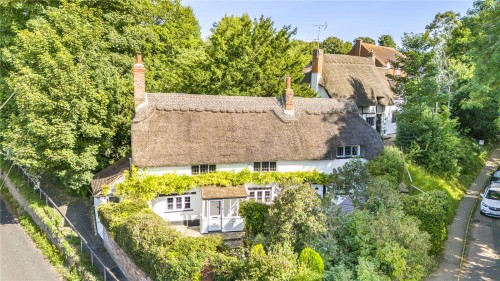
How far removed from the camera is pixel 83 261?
1720 cm

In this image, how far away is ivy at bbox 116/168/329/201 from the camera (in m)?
18.9

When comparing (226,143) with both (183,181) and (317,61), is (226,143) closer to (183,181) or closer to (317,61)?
(183,181)

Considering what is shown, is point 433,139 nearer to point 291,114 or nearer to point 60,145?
point 291,114

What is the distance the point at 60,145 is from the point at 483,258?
22.4 metres

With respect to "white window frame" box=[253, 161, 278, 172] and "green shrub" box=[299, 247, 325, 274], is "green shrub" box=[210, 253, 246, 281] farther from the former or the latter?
"white window frame" box=[253, 161, 278, 172]

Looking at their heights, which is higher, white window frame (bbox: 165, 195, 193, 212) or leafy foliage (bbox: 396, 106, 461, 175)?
leafy foliage (bbox: 396, 106, 461, 175)

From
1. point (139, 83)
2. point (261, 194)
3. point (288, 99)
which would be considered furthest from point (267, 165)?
point (139, 83)

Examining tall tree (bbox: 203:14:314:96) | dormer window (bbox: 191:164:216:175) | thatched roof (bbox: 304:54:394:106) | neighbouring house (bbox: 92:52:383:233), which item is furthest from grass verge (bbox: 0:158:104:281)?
thatched roof (bbox: 304:54:394:106)

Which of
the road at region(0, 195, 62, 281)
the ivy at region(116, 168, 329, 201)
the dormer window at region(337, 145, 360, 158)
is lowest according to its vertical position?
the road at region(0, 195, 62, 281)

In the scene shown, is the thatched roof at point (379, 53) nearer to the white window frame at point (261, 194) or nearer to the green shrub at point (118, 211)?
the white window frame at point (261, 194)

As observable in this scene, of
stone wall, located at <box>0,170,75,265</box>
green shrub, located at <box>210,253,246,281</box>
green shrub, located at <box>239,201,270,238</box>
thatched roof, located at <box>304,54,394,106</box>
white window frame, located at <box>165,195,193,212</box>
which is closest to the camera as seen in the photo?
green shrub, located at <box>210,253,246,281</box>

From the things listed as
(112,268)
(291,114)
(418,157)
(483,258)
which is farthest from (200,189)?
(418,157)

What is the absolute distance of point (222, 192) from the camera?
19.9 m

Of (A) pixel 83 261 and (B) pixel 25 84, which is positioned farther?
(B) pixel 25 84
